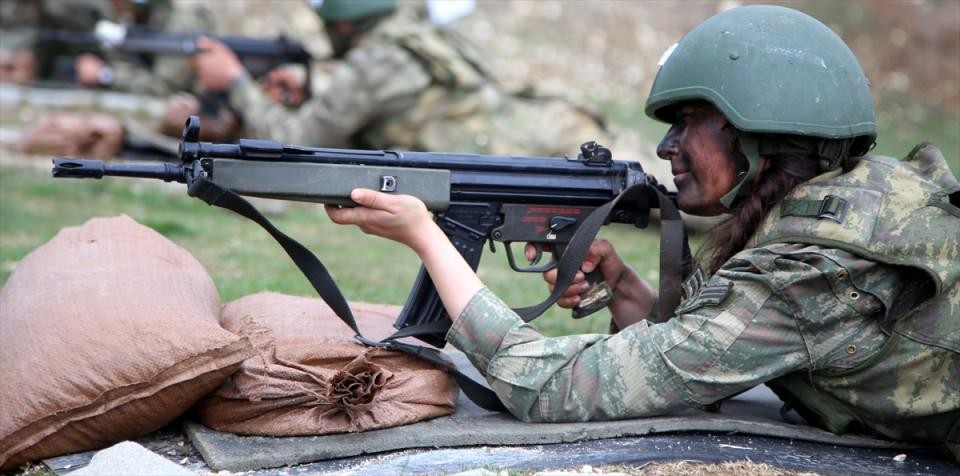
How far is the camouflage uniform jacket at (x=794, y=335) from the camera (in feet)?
10.2

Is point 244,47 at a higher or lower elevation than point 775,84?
higher

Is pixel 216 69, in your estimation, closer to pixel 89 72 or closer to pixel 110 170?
pixel 89 72

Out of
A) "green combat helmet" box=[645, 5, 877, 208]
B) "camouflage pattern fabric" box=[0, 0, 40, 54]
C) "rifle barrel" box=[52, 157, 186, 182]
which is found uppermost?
"camouflage pattern fabric" box=[0, 0, 40, 54]

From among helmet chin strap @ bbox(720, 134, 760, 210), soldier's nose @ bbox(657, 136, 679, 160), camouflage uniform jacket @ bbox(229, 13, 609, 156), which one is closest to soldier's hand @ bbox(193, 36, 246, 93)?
camouflage uniform jacket @ bbox(229, 13, 609, 156)

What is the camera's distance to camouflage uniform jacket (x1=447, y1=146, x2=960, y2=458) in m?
3.11

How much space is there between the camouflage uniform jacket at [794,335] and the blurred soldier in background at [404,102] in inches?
211

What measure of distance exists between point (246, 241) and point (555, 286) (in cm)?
422

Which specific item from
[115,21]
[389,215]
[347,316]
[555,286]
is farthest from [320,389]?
[115,21]

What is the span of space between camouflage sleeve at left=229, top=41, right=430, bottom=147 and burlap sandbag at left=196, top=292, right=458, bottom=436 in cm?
493

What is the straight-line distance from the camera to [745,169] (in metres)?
3.27

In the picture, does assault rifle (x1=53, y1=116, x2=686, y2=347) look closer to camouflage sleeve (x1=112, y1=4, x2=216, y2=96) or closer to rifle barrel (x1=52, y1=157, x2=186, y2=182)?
rifle barrel (x1=52, y1=157, x2=186, y2=182)

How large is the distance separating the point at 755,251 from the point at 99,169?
5.97ft

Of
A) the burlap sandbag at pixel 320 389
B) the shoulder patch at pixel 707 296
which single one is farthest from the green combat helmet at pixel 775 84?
the burlap sandbag at pixel 320 389

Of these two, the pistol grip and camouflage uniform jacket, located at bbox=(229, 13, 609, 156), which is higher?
camouflage uniform jacket, located at bbox=(229, 13, 609, 156)
